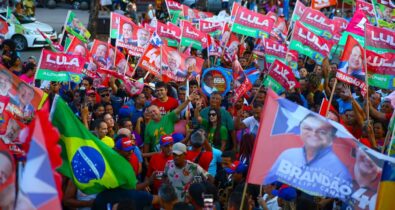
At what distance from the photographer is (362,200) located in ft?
22.8

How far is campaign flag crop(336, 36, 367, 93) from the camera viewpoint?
→ 36.2ft

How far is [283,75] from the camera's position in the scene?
42.8 feet

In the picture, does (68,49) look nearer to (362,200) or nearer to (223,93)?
(223,93)

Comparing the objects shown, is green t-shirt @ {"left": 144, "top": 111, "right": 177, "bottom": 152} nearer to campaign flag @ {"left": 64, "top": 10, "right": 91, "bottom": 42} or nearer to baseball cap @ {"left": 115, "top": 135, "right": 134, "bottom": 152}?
baseball cap @ {"left": 115, "top": 135, "right": 134, "bottom": 152}

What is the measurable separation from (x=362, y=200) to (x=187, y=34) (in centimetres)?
994

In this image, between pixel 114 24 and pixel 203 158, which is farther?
pixel 114 24

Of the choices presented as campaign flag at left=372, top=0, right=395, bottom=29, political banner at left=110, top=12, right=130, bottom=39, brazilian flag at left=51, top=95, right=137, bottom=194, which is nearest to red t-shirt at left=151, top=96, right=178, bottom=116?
brazilian flag at left=51, top=95, right=137, bottom=194

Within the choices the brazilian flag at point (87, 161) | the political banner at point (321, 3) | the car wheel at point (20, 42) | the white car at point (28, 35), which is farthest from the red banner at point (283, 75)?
the car wheel at point (20, 42)

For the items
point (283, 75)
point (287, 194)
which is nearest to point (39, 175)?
point (287, 194)

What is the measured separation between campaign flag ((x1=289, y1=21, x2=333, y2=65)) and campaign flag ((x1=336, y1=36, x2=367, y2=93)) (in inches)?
141

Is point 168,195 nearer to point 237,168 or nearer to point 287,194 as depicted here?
point 287,194

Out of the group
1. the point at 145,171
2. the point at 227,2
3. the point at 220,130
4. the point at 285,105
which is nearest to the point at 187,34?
the point at 220,130

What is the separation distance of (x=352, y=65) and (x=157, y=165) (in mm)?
3037

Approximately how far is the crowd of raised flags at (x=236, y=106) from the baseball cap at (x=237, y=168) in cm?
1
